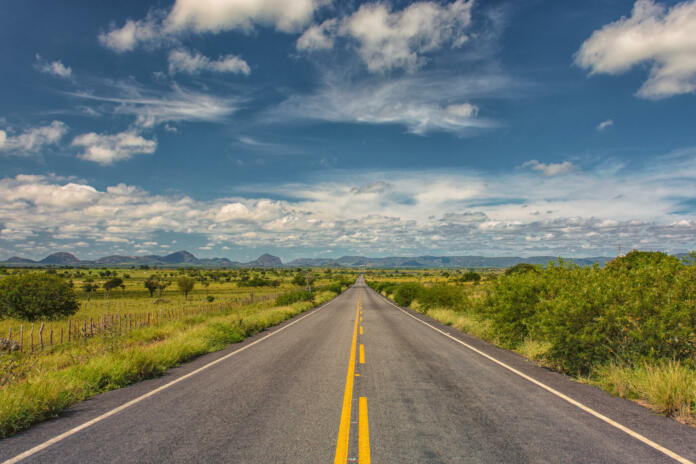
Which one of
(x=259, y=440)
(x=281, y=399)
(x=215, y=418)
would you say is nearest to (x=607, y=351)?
(x=281, y=399)

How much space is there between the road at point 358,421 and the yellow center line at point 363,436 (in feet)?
0.09

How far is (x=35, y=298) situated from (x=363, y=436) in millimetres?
30597

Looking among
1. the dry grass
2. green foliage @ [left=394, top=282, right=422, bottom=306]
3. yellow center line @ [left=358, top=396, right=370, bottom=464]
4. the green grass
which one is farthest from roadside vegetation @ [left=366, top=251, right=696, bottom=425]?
green foliage @ [left=394, top=282, right=422, bottom=306]

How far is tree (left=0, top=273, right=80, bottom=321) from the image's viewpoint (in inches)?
981

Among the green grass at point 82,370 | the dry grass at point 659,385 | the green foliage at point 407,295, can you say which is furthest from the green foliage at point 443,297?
the dry grass at point 659,385

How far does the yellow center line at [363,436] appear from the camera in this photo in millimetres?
4137

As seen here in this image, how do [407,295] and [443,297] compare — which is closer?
[443,297]

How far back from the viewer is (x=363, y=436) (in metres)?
4.77

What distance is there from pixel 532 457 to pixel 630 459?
3.71ft

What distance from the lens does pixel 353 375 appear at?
8297mm

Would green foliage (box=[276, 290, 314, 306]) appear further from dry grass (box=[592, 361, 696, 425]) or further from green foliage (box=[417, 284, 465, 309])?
dry grass (box=[592, 361, 696, 425])

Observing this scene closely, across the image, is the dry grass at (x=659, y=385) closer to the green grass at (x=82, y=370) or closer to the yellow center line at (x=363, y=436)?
the yellow center line at (x=363, y=436)

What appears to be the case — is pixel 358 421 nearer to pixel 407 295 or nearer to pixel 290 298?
pixel 290 298

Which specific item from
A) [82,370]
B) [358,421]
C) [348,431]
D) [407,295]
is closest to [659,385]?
[358,421]
